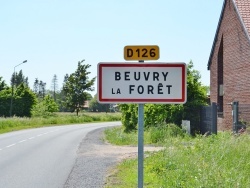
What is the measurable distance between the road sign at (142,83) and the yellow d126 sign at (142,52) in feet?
0.29

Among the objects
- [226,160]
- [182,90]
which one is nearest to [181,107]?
[226,160]

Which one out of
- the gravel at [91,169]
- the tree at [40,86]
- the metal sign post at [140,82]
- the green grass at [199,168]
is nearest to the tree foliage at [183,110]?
the gravel at [91,169]

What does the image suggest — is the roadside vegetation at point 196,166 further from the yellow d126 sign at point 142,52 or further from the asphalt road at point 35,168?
the yellow d126 sign at point 142,52

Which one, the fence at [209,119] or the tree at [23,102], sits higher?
the tree at [23,102]

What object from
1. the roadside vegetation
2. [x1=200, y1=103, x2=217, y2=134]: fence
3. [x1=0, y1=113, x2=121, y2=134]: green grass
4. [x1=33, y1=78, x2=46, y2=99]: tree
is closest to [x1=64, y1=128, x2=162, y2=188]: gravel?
the roadside vegetation

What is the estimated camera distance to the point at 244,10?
24.2 metres

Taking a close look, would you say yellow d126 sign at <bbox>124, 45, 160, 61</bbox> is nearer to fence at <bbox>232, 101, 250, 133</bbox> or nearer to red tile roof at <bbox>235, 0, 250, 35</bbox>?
fence at <bbox>232, 101, 250, 133</bbox>

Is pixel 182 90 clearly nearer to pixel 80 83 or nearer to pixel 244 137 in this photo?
pixel 244 137

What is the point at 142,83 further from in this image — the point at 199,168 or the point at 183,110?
the point at 183,110

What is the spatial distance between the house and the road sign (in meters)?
19.1

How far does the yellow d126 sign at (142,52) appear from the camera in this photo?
4.39 meters

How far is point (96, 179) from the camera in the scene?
35.6 feet

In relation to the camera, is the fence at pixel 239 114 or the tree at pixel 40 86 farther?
the tree at pixel 40 86

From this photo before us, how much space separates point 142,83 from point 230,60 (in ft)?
73.7
